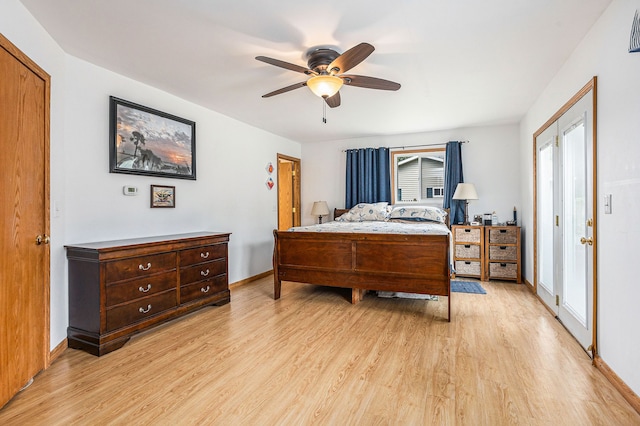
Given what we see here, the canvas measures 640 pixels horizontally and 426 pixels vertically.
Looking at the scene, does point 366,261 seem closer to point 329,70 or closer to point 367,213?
point 367,213

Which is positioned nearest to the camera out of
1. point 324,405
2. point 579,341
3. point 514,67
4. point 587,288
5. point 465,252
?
point 324,405

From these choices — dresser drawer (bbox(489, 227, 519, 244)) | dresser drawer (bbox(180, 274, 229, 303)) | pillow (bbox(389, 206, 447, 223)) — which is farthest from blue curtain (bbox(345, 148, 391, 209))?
dresser drawer (bbox(180, 274, 229, 303))

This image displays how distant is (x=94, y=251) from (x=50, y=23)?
1.61 meters

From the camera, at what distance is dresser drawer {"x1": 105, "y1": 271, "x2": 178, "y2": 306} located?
8.14 feet

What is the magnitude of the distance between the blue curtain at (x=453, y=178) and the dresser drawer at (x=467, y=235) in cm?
29

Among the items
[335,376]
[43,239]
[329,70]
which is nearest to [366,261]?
[335,376]

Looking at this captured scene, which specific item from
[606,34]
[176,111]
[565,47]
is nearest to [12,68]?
[176,111]

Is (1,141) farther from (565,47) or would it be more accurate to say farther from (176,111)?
(565,47)

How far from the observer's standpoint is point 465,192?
15.6 feet

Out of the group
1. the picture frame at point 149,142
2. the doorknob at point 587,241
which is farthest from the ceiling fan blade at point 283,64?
the doorknob at point 587,241

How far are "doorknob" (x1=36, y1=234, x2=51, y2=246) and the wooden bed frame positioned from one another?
213 cm

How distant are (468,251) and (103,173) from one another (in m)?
4.75

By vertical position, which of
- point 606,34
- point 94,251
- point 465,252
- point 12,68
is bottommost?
point 465,252

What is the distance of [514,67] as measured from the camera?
2.84 meters
